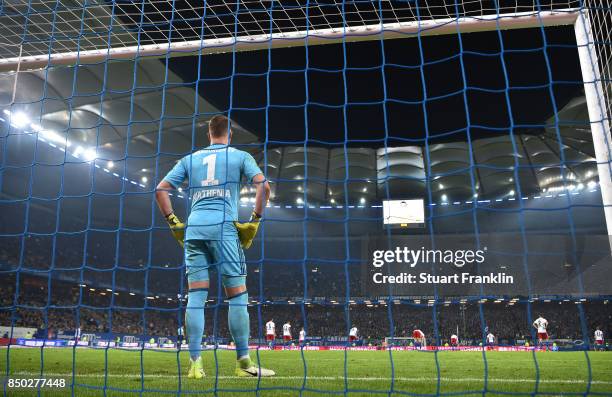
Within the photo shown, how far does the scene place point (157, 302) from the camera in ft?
102

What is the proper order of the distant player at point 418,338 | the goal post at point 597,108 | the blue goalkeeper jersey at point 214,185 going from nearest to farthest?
1. the blue goalkeeper jersey at point 214,185
2. the goal post at point 597,108
3. the distant player at point 418,338

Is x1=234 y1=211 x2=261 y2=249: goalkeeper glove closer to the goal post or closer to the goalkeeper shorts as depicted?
the goalkeeper shorts

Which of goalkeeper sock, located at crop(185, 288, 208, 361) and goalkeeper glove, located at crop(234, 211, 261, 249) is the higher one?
goalkeeper glove, located at crop(234, 211, 261, 249)

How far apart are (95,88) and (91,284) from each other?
42.5 ft

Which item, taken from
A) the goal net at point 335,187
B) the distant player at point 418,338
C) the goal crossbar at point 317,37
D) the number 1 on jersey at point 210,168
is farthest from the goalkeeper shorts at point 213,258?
the distant player at point 418,338

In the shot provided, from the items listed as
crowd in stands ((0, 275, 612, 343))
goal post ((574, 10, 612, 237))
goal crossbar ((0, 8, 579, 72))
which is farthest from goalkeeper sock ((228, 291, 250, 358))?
crowd in stands ((0, 275, 612, 343))

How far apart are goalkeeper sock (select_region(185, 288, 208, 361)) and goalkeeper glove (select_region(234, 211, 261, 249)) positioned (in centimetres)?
47

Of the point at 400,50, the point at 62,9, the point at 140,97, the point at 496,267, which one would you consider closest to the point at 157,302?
the point at 140,97

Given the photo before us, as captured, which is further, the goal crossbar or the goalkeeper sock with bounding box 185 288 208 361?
the goal crossbar

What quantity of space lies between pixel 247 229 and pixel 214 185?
430 mm

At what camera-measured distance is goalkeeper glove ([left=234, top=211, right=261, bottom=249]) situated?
370cm

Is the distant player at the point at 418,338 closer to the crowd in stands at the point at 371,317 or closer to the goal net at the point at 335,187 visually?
the goal net at the point at 335,187

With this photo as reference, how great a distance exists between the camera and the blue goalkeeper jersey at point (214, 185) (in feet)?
12.1

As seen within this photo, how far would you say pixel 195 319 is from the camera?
3.56 meters
